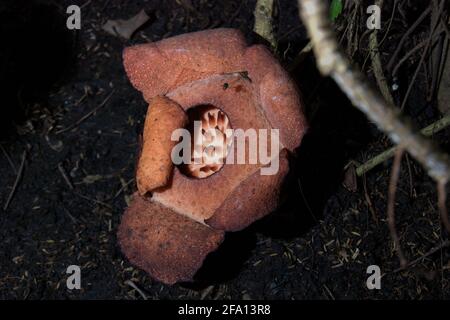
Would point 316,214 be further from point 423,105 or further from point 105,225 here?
point 105,225

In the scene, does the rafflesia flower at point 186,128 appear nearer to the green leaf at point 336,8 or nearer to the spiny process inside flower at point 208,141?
the spiny process inside flower at point 208,141

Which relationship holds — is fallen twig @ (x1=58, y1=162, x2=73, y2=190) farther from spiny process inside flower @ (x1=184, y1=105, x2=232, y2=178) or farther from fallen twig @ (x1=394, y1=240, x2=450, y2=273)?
fallen twig @ (x1=394, y1=240, x2=450, y2=273)

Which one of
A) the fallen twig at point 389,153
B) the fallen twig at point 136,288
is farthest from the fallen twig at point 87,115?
the fallen twig at point 389,153

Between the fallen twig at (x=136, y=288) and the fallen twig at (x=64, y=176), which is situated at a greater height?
the fallen twig at (x=64, y=176)

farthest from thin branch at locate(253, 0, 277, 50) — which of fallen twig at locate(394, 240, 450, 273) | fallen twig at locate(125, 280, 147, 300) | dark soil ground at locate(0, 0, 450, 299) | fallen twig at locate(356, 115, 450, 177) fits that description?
fallen twig at locate(125, 280, 147, 300)

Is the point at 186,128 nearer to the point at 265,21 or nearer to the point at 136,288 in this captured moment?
the point at 265,21

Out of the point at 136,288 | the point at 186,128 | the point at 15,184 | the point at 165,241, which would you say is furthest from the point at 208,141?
the point at 15,184
